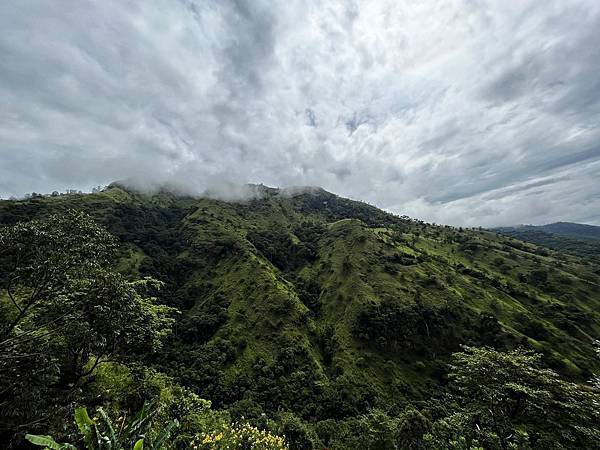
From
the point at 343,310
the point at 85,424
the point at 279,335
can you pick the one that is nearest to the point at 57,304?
the point at 85,424

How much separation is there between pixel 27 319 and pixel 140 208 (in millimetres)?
183336

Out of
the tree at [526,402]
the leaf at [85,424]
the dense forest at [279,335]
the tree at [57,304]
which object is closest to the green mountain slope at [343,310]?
the dense forest at [279,335]

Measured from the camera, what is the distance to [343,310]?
98562mm

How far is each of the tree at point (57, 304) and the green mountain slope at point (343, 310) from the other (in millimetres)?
59948

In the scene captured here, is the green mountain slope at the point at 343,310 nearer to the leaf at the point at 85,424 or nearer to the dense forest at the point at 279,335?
the dense forest at the point at 279,335

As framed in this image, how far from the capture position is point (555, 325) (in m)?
86.7

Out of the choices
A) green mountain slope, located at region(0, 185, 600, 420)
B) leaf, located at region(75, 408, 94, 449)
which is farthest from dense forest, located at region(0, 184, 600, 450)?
green mountain slope, located at region(0, 185, 600, 420)

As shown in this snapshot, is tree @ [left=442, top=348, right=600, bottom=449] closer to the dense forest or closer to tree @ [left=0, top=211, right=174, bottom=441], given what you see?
the dense forest

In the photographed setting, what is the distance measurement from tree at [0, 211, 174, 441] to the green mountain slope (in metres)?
59.9

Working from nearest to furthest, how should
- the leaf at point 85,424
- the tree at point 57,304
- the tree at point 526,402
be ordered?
1. the leaf at point 85,424
2. the tree at point 57,304
3. the tree at point 526,402

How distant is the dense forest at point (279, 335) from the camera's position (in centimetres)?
1488

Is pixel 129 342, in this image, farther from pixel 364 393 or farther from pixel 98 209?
pixel 98 209

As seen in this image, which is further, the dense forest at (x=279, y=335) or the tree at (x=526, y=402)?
the tree at (x=526, y=402)

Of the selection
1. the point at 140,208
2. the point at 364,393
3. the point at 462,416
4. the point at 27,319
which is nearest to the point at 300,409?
the point at 364,393
